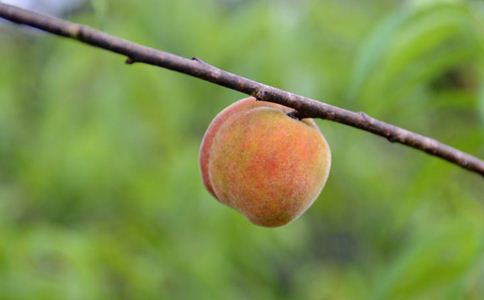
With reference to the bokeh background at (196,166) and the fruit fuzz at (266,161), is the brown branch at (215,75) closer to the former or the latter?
the fruit fuzz at (266,161)

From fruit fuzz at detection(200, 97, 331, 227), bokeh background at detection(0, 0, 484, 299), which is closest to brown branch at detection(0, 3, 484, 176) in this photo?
fruit fuzz at detection(200, 97, 331, 227)

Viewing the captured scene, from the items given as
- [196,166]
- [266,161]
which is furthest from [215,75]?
[196,166]

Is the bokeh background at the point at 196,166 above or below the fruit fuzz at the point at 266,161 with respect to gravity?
above

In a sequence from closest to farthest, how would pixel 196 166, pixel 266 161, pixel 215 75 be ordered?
pixel 215 75, pixel 266 161, pixel 196 166

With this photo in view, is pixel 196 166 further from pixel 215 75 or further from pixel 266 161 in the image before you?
pixel 215 75

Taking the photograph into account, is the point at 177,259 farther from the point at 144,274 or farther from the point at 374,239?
the point at 374,239

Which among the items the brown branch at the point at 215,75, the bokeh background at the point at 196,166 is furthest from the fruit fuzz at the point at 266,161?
the bokeh background at the point at 196,166
